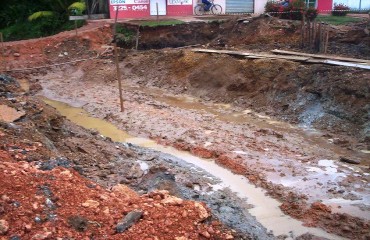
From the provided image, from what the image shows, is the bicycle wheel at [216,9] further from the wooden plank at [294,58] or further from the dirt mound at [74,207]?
the dirt mound at [74,207]

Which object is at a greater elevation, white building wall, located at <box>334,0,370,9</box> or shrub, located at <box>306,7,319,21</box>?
white building wall, located at <box>334,0,370,9</box>

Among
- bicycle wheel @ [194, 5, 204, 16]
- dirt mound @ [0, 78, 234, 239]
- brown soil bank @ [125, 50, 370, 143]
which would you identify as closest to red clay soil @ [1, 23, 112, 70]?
brown soil bank @ [125, 50, 370, 143]

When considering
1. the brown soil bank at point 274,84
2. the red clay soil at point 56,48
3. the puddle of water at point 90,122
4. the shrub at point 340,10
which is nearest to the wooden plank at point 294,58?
the brown soil bank at point 274,84

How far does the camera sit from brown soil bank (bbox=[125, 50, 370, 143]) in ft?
41.1

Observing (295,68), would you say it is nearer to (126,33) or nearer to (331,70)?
(331,70)

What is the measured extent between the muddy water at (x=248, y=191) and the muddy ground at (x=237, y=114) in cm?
21

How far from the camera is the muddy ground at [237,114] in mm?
8219

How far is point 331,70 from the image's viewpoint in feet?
45.4

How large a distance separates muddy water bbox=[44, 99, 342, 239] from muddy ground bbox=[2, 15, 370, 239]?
0.21 meters

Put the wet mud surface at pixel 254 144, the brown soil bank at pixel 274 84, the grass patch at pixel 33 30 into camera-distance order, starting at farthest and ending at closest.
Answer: the grass patch at pixel 33 30, the brown soil bank at pixel 274 84, the wet mud surface at pixel 254 144

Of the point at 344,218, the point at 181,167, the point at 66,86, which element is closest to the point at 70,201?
the point at 181,167

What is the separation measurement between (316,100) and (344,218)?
6557 mm

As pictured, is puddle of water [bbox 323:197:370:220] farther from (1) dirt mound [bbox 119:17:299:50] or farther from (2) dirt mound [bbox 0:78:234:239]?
(1) dirt mound [bbox 119:17:299:50]

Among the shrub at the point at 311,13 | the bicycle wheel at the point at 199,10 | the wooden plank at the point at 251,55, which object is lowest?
the wooden plank at the point at 251,55
